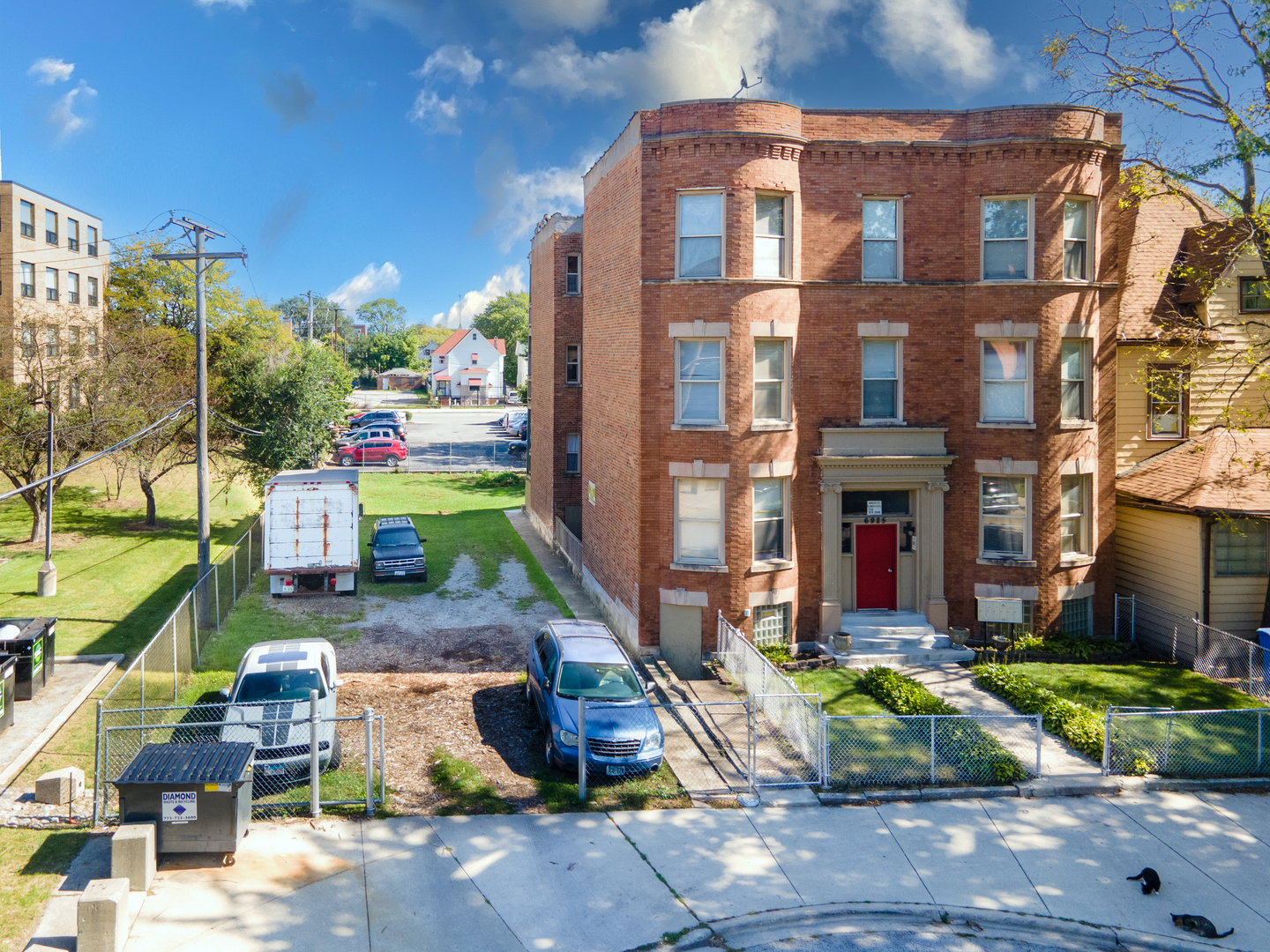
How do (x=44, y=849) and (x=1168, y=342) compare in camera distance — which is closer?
(x=44, y=849)

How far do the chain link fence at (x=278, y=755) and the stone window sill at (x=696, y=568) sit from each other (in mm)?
7734

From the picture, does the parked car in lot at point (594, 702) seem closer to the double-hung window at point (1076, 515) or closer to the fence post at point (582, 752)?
the fence post at point (582, 752)

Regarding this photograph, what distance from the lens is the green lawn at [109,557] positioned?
2244 cm

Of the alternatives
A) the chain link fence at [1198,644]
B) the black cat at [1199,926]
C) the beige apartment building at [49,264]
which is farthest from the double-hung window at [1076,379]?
the beige apartment building at [49,264]

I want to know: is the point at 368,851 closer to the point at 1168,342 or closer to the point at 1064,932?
the point at 1064,932

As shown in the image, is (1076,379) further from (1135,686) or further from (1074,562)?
(1135,686)

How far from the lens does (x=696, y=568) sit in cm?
2023

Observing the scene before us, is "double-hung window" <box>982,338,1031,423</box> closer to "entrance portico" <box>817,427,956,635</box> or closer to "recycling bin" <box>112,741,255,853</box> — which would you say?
"entrance portico" <box>817,427,956,635</box>

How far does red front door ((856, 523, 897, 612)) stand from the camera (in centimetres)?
2177

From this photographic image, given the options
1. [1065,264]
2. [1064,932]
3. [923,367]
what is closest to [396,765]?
[1064,932]

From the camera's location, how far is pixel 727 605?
2014cm

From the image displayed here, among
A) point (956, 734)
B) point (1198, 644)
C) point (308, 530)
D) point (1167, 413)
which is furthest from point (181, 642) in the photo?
point (1167, 413)

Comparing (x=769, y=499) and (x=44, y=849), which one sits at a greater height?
(x=769, y=499)

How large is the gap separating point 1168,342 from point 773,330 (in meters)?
10.4
